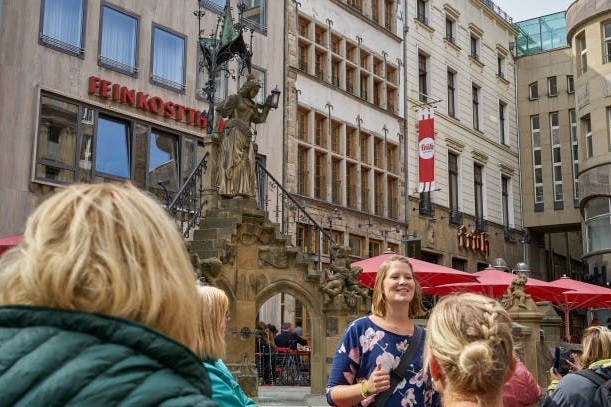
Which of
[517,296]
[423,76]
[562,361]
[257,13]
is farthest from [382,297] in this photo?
[423,76]

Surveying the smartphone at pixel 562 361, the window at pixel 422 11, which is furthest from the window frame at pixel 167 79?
the window at pixel 422 11

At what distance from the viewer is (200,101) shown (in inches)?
863

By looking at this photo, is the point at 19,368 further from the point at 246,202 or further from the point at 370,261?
the point at 370,261

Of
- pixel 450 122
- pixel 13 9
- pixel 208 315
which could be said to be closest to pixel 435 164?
pixel 450 122

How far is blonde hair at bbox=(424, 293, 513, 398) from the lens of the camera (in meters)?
2.46

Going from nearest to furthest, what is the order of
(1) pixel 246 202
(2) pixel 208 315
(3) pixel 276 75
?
1. (2) pixel 208 315
2. (1) pixel 246 202
3. (3) pixel 276 75

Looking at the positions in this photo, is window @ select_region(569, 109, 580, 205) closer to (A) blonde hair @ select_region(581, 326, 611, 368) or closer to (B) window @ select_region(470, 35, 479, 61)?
(B) window @ select_region(470, 35, 479, 61)

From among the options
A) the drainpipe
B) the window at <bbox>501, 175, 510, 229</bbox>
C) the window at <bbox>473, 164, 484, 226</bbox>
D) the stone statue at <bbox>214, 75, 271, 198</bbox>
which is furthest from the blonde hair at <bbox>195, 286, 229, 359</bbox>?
the window at <bbox>501, 175, 510, 229</bbox>

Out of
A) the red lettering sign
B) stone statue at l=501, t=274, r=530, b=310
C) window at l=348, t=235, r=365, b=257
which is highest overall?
the red lettering sign

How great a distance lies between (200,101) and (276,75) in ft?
11.5

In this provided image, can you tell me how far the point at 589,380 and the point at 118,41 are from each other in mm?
17480

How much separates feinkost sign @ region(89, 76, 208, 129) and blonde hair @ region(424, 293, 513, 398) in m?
17.5

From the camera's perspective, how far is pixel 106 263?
1.58 meters

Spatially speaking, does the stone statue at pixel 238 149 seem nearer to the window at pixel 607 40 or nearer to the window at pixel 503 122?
the window at pixel 607 40
